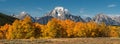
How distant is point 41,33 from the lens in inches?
5192

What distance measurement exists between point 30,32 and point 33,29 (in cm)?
297

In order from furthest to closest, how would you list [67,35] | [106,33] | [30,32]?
[106,33], [67,35], [30,32]

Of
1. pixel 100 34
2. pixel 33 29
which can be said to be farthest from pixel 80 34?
pixel 33 29

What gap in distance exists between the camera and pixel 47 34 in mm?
126250

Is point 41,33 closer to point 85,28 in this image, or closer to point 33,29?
point 33,29

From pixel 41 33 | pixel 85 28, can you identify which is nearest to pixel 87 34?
pixel 85 28

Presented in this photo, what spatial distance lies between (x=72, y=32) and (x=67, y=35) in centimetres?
355

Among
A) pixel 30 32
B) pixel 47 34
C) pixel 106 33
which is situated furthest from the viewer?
pixel 106 33

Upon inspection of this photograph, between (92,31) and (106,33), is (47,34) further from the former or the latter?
(106,33)

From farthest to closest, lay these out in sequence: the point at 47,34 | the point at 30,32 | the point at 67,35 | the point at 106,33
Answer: the point at 106,33
the point at 67,35
the point at 47,34
the point at 30,32

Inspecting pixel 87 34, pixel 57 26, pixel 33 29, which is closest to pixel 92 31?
pixel 87 34

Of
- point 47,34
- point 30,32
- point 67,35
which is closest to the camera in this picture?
point 30,32

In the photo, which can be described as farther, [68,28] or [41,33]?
[68,28]

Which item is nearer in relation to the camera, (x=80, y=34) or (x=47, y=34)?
(x=47, y=34)
